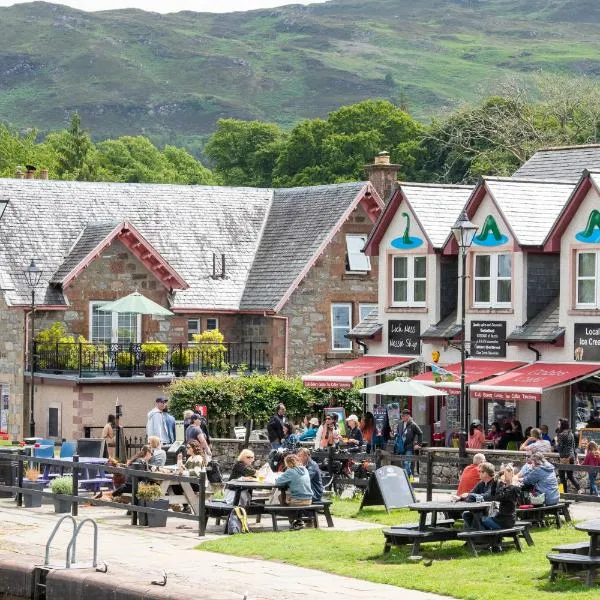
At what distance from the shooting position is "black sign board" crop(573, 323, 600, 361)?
1588 inches

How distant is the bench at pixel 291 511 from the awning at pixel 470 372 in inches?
501

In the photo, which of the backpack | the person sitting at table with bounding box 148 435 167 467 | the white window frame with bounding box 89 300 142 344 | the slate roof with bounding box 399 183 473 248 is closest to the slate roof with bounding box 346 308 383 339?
the slate roof with bounding box 399 183 473 248

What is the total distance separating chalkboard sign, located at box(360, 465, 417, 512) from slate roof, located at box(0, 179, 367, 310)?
78.6ft

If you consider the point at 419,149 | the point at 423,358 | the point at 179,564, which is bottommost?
the point at 179,564

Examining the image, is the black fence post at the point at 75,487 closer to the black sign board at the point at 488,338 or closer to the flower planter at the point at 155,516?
the flower planter at the point at 155,516

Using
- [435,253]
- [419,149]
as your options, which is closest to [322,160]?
[419,149]

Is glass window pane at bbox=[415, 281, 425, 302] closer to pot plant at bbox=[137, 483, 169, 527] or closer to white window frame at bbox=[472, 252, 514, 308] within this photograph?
white window frame at bbox=[472, 252, 514, 308]

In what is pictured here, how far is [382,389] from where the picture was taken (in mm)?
39750

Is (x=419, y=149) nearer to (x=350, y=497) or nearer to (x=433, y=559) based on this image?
(x=350, y=497)

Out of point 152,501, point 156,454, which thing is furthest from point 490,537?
point 156,454

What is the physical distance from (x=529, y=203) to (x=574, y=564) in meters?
21.8

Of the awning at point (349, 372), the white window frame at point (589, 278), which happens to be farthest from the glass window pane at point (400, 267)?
the white window frame at point (589, 278)

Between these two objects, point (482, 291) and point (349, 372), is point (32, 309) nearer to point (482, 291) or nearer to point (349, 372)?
point (349, 372)

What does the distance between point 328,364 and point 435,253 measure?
10.9 meters
